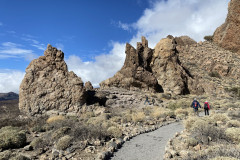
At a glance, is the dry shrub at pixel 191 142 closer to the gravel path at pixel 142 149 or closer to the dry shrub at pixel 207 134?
the dry shrub at pixel 207 134

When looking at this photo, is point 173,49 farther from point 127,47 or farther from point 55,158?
point 55,158

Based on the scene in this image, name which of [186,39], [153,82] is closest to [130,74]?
[153,82]

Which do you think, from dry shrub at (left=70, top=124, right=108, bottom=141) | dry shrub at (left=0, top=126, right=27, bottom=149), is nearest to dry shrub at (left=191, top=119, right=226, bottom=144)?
dry shrub at (left=70, top=124, right=108, bottom=141)

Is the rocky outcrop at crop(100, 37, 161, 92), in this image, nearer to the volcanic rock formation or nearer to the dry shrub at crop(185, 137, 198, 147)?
the volcanic rock formation

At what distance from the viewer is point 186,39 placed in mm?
50469

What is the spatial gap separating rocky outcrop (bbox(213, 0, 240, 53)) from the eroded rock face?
44.4m

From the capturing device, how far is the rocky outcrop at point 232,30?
41219mm

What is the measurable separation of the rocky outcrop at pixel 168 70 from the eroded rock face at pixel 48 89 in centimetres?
1767

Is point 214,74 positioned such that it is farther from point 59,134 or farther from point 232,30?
point 59,134

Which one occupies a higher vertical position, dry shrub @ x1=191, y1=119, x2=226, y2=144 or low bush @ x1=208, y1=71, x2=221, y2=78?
low bush @ x1=208, y1=71, x2=221, y2=78

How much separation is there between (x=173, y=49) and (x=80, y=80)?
2190 cm

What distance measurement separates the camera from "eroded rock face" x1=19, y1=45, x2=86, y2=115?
56.1 ft

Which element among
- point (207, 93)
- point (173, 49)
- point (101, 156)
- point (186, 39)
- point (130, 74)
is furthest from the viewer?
point (186, 39)

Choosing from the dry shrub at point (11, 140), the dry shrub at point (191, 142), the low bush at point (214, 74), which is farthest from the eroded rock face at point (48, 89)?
the low bush at point (214, 74)
